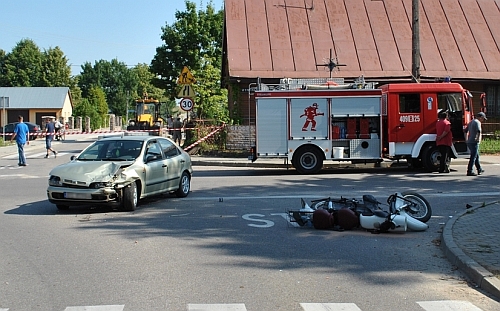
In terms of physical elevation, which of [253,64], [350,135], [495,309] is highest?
[253,64]

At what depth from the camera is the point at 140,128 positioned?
44.6 meters

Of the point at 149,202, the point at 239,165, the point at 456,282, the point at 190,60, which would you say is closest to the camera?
the point at 456,282

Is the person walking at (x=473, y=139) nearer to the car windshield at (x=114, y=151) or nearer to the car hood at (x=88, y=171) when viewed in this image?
the car windshield at (x=114, y=151)

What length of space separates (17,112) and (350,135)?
204 feet

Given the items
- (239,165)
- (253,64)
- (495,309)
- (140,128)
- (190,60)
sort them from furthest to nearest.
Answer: (190,60), (140,128), (253,64), (239,165), (495,309)


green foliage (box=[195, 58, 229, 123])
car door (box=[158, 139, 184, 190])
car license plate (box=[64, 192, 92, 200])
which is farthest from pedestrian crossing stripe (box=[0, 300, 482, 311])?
green foliage (box=[195, 58, 229, 123])

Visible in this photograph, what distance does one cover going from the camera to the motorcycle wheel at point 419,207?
34.9ft

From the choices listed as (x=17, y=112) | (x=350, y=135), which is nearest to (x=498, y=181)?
(x=350, y=135)

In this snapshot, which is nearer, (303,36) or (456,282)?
(456,282)

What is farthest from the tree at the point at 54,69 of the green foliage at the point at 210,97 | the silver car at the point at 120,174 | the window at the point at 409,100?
the silver car at the point at 120,174

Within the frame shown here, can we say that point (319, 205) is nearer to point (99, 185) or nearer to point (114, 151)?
point (99, 185)

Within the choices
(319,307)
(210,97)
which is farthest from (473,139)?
(210,97)

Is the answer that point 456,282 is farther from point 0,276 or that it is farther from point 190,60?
point 190,60

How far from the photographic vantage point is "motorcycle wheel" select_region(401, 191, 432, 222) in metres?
10.6
